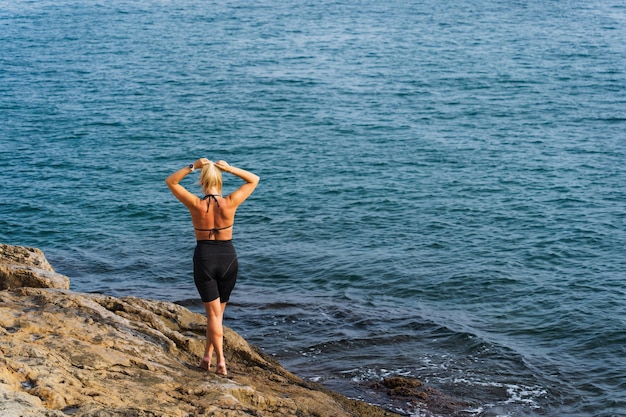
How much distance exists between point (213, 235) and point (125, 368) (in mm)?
1937

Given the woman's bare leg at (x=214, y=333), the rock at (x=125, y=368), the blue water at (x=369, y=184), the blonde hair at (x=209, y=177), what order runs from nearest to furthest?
1. the rock at (x=125, y=368)
2. the blonde hair at (x=209, y=177)
3. the woman's bare leg at (x=214, y=333)
4. the blue water at (x=369, y=184)

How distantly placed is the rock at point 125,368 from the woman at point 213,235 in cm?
88

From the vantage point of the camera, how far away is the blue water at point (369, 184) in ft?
59.0

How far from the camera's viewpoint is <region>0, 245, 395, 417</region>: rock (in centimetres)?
826

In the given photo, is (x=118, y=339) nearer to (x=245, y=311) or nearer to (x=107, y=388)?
(x=107, y=388)

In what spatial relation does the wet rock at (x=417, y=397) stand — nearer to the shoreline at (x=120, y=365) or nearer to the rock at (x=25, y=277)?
the shoreline at (x=120, y=365)

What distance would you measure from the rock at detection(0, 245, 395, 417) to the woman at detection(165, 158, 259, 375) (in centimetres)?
88

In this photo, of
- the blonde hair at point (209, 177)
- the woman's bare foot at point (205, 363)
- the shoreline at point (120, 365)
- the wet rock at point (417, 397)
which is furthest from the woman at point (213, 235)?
the wet rock at point (417, 397)

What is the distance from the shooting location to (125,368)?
31.0ft

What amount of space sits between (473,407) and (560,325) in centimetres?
615

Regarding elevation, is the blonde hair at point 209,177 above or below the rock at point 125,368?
above

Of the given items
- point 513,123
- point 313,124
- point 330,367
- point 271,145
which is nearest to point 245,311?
point 330,367

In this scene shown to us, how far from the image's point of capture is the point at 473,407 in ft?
46.9

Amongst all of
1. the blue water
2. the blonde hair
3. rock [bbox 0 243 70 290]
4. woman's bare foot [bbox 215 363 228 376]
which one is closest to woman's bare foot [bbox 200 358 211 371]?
woman's bare foot [bbox 215 363 228 376]
